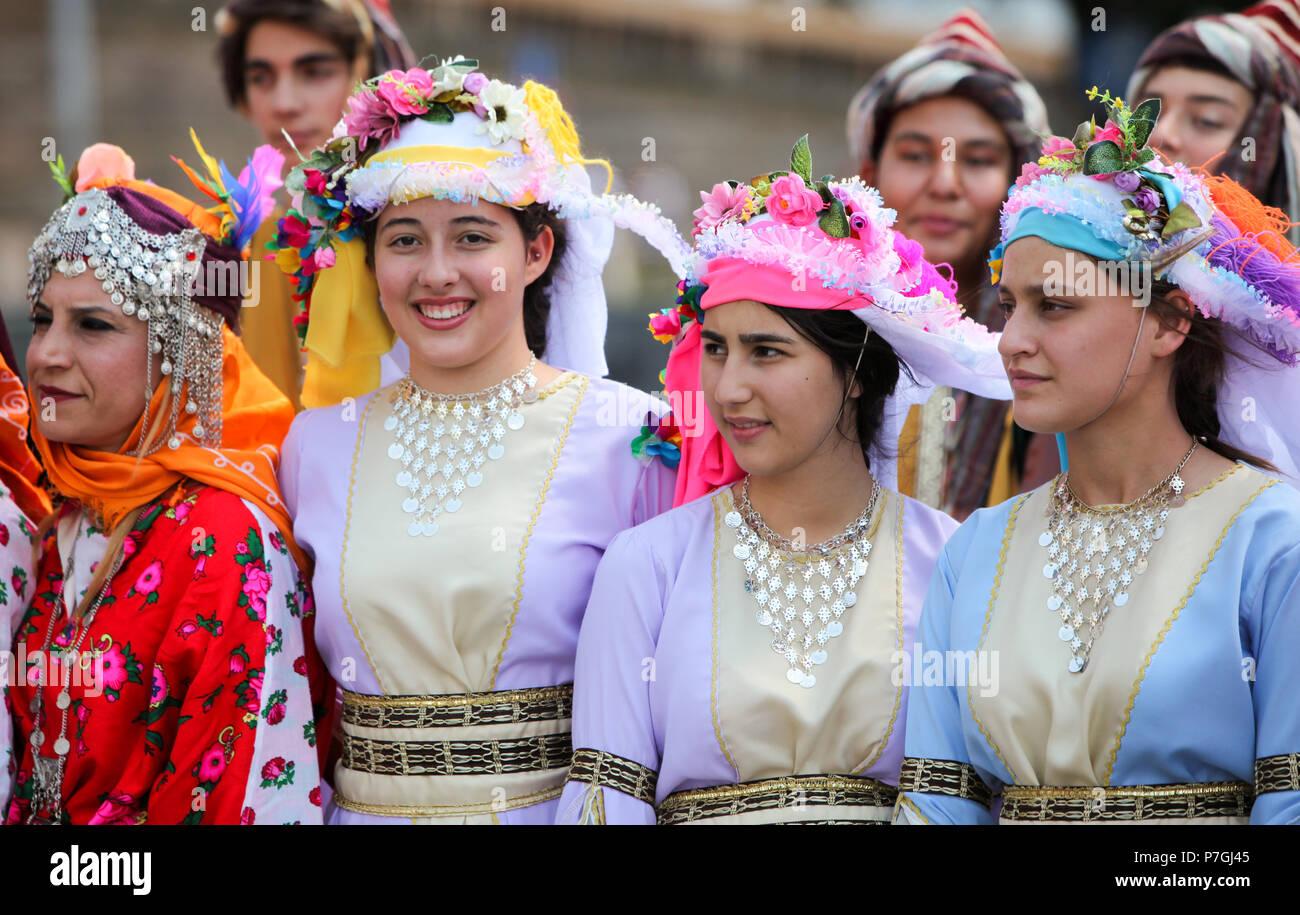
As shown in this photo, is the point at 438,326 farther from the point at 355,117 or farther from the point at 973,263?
the point at 973,263

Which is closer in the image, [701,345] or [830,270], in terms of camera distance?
[830,270]

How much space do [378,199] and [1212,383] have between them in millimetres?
1656

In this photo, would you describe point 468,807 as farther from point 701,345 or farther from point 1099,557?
point 1099,557

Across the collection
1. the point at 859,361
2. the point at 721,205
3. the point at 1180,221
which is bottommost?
the point at 859,361

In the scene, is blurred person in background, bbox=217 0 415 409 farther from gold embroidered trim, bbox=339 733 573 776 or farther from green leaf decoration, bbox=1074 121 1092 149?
green leaf decoration, bbox=1074 121 1092 149

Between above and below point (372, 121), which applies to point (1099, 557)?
below

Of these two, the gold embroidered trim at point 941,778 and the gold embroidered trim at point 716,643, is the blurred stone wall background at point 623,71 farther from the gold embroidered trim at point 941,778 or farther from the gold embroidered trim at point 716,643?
the gold embroidered trim at point 941,778

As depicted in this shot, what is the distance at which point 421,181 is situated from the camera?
11.3ft

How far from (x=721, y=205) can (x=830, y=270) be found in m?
0.29

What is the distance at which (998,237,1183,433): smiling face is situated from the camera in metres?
2.94

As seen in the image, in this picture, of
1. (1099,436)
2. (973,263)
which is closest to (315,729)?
(1099,436)

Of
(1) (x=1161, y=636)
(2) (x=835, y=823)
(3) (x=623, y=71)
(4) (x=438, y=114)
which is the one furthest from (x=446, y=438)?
(3) (x=623, y=71)

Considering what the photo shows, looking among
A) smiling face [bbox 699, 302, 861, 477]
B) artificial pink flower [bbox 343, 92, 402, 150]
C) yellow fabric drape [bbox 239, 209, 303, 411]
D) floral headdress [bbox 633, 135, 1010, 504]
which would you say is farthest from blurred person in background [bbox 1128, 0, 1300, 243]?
yellow fabric drape [bbox 239, 209, 303, 411]
